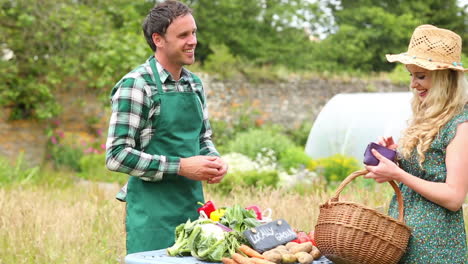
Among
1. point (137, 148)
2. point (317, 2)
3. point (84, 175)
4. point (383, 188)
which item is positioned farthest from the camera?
point (317, 2)

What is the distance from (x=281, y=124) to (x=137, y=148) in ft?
46.3

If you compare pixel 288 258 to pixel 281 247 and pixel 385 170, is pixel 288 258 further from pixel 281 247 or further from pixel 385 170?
pixel 385 170

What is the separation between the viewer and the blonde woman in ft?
8.37

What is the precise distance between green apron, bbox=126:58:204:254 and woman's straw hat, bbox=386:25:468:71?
955 mm

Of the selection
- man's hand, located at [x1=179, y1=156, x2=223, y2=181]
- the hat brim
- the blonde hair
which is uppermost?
the hat brim

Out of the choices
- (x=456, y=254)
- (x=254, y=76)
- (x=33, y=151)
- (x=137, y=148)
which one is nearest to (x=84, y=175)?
(x=33, y=151)

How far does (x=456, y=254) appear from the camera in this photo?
2.66 metres

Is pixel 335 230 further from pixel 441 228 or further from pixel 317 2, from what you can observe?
pixel 317 2

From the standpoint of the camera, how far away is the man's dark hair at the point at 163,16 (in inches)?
118

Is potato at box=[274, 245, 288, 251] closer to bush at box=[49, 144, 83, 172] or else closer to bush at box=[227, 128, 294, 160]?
bush at box=[227, 128, 294, 160]

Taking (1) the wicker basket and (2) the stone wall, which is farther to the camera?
(2) the stone wall

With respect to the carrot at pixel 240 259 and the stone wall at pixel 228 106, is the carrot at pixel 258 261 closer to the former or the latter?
the carrot at pixel 240 259

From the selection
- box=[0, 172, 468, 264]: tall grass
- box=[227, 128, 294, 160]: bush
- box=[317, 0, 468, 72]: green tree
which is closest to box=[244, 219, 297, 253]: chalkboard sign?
box=[0, 172, 468, 264]: tall grass

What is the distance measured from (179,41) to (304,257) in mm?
1094
